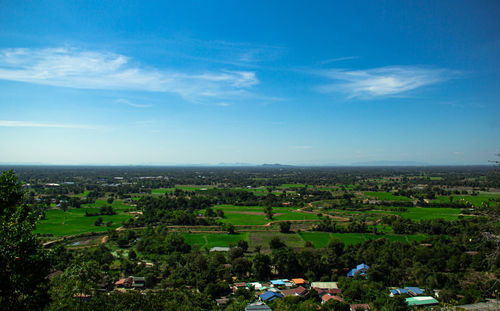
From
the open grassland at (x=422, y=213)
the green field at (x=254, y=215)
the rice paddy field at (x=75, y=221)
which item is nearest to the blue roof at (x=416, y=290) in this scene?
the green field at (x=254, y=215)

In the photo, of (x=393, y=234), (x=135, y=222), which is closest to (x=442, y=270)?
(x=393, y=234)

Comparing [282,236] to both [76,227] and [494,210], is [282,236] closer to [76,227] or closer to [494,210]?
[76,227]

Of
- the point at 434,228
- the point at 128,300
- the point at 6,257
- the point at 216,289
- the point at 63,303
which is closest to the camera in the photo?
the point at 6,257

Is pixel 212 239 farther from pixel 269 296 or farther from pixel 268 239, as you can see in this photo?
pixel 269 296

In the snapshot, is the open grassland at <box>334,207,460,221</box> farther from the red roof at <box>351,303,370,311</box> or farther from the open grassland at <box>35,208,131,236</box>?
the open grassland at <box>35,208,131,236</box>

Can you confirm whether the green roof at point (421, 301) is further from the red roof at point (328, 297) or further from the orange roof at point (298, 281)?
the orange roof at point (298, 281)

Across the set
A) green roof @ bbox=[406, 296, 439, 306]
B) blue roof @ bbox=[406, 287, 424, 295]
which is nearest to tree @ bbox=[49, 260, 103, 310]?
green roof @ bbox=[406, 296, 439, 306]
